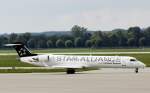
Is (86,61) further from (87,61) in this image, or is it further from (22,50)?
(22,50)

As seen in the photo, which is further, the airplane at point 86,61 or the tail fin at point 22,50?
the tail fin at point 22,50

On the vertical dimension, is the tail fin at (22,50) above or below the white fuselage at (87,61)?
above

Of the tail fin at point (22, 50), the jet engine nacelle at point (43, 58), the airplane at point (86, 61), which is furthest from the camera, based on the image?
the tail fin at point (22, 50)

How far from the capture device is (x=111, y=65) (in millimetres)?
59594

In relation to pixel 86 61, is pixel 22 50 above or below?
above

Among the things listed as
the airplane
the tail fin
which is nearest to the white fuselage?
the airplane

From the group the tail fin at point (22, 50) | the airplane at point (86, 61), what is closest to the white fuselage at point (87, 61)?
the airplane at point (86, 61)

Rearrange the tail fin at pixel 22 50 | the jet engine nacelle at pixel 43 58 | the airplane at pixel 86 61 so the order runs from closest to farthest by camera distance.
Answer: the airplane at pixel 86 61 < the jet engine nacelle at pixel 43 58 < the tail fin at pixel 22 50

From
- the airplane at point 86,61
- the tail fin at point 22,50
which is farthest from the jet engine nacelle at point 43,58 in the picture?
the tail fin at point 22,50

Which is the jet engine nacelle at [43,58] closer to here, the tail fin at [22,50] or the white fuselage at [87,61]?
the white fuselage at [87,61]

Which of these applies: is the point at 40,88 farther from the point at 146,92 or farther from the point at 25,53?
the point at 25,53

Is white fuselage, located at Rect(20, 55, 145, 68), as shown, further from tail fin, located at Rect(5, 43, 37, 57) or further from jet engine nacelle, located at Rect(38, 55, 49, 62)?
tail fin, located at Rect(5, 43, 37, 57)

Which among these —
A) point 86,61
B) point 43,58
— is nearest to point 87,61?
point 86,61

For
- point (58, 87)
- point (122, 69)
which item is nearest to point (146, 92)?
point (58, 87)
